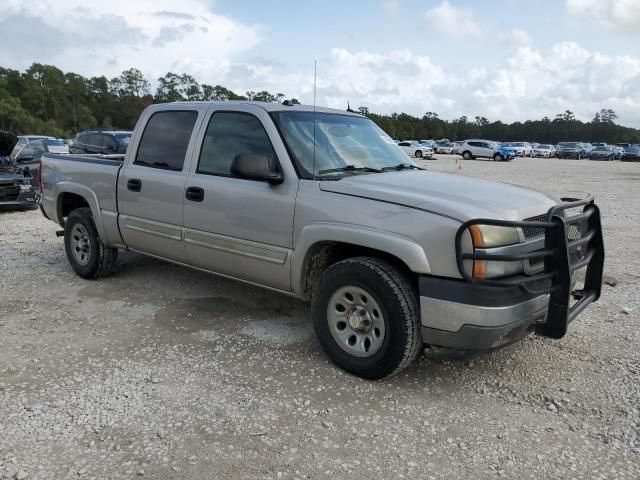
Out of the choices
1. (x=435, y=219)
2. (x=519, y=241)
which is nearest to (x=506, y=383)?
(x=519, y=241)

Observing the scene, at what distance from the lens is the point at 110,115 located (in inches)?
3595

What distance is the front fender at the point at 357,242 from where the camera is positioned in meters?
3.19

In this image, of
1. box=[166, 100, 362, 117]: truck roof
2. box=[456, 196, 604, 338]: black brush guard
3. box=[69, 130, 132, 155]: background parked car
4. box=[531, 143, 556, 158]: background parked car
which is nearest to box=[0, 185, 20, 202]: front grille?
box=[69, 130, 132, 155]: background parked car

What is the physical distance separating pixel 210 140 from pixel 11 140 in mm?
7863

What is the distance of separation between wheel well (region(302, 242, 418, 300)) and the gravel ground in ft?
1.79

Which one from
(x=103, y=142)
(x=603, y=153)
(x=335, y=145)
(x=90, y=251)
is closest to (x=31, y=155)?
(x=103, y=142)

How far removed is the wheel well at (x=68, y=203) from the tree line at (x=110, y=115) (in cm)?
6028

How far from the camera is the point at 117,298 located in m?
5.26

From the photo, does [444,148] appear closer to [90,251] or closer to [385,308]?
[90,251]

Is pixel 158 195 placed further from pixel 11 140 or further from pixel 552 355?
pixel 11 140

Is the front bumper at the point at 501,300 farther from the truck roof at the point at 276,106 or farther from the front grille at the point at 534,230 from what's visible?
the truck roof at the point at 276,106

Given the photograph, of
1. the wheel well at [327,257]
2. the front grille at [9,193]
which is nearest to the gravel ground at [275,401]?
the wheel well at [327,257]

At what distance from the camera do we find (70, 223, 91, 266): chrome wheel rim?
5.82m

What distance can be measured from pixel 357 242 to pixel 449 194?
682 millimetres
